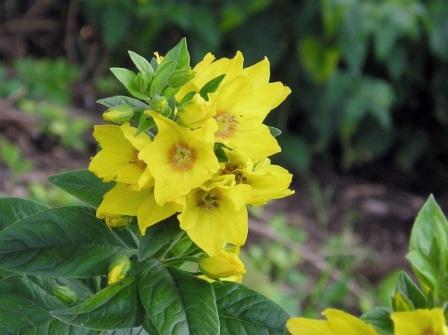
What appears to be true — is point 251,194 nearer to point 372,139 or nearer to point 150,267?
point 150,267

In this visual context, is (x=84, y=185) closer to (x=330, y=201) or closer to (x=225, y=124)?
(x=225, y=124)

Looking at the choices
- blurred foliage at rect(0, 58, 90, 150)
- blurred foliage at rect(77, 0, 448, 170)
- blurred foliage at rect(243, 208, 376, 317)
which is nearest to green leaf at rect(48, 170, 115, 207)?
blurred foliage at rect(243, 208, 376, 317)

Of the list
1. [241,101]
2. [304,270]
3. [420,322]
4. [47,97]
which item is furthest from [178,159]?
[47,97]

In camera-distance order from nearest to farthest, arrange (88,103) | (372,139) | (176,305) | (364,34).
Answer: (176,305)
(364,34)
(88,103)
(372,139)

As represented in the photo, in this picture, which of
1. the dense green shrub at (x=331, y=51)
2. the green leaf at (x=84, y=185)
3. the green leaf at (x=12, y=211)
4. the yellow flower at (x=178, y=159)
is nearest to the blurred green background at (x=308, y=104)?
the dense green shrub at (x=331, y=51)

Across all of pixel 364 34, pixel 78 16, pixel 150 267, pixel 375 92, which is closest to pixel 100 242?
pixel 150 267

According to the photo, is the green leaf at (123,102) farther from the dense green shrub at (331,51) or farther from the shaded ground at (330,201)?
the dense green shrub at (331,51)
